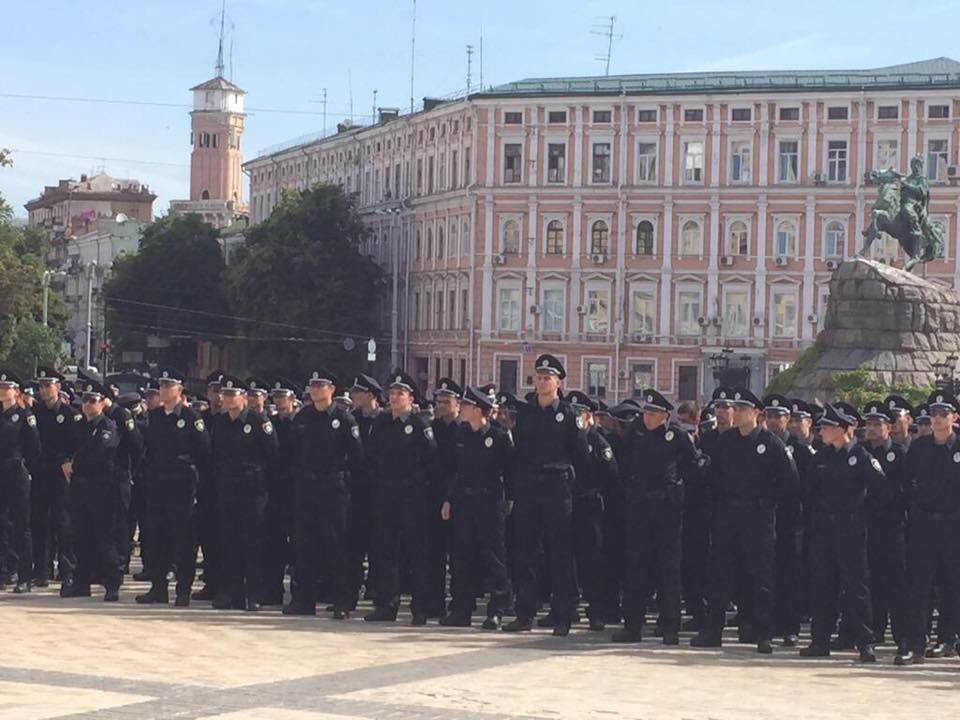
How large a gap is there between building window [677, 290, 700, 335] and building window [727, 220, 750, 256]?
1.92 metres

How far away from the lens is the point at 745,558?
A: 1611cm

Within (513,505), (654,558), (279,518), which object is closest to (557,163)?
(279,518)

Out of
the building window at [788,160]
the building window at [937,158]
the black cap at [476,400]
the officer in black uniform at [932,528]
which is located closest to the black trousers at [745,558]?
the officer in black uniform at [932,528]

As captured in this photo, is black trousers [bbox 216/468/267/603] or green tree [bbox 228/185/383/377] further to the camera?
green tree [bbox 228/185/383/377]

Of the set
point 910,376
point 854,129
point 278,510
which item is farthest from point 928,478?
point 854,129

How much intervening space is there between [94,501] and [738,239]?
5695cm

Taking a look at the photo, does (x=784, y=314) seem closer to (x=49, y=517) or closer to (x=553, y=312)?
(x=553, y=312)

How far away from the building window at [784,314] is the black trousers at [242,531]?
55622 millimetres

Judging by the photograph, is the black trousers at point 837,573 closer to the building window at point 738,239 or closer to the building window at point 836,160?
the building window at point 836,160

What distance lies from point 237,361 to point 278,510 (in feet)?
228

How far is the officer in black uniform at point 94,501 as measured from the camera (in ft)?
60.1

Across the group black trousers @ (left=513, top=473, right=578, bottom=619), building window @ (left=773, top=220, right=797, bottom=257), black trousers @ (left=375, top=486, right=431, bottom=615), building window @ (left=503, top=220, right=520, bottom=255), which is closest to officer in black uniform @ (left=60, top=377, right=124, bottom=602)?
black trousers @ (left=375, top=486, right=431, bottom=615)

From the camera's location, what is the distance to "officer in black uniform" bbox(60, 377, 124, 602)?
1833 cm

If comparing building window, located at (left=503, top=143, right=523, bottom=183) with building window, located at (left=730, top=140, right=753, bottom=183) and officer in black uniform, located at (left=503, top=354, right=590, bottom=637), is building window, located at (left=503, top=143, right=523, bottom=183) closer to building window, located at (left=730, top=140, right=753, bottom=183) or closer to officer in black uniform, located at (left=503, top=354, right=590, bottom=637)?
building window, located at (left=730, top=140, right=753, bottom=183)
